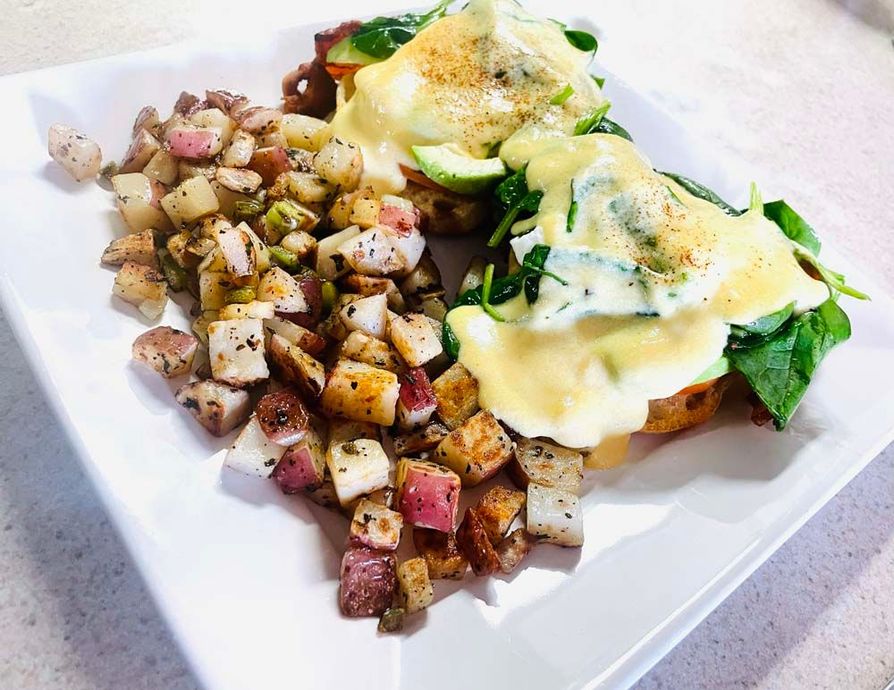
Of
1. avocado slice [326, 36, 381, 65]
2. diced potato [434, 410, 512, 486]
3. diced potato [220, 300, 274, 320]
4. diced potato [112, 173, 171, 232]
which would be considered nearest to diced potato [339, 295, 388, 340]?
diced potato [220, 300, 274, 320]

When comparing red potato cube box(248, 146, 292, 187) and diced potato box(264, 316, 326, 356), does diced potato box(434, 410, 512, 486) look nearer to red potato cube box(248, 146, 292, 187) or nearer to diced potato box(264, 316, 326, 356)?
diced potato box(264, 316, 326, 356)

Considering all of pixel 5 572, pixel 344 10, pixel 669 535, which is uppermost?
pixel 669 535

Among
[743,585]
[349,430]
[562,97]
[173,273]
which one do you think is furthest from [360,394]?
[562,97]

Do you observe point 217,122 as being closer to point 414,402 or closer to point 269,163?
point 269,163

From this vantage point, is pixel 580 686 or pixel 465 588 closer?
pixel 580 686

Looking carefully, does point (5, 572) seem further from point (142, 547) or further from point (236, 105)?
point (236, 105)

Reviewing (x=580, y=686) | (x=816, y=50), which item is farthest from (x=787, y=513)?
(x=816, y=50)
